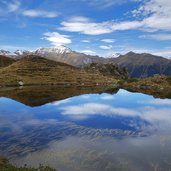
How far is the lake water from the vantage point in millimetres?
37156

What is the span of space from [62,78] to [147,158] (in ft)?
533

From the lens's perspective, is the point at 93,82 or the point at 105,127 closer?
the point at 105,127

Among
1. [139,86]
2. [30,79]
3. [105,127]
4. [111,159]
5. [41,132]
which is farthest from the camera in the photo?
[139,86]

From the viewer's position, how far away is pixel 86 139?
50.3 m

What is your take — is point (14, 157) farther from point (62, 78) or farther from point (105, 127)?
point (62, 78)

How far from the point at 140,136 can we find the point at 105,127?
33.7 feet

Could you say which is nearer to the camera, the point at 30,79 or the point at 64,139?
the point at 64,139

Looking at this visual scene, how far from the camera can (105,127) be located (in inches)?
2421

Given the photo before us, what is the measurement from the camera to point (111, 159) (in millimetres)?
38406

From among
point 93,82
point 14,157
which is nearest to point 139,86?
point 93,82

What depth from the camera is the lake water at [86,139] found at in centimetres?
3716

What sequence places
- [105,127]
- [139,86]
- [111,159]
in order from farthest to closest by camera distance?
[139,86]
[105,127]
[111,159]

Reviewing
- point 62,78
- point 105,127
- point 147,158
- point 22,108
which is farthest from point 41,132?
point 62,78

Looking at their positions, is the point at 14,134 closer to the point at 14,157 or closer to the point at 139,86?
the point at 14,157
